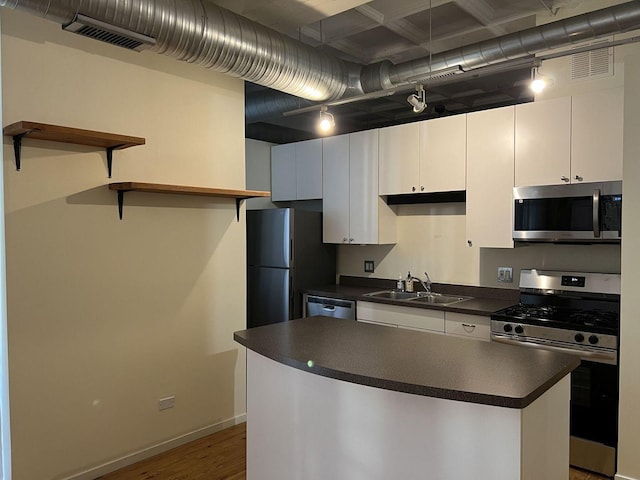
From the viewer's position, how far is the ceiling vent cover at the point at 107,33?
2344 millimetres

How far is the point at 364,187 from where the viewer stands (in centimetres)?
447

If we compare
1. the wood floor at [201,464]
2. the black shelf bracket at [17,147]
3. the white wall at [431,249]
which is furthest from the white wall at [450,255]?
the black shelf bracket at [17,147]

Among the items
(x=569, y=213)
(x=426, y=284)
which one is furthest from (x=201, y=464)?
(x=569, y=213)

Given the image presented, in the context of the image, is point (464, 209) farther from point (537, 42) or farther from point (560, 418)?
point (560, 418)

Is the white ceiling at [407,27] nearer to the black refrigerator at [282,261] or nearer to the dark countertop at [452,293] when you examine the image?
the black refrigerator at [282,261]

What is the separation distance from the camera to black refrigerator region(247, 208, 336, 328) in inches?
179

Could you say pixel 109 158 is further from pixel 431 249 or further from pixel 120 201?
pixel 431 249

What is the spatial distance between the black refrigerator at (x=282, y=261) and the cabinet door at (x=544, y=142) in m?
1.94

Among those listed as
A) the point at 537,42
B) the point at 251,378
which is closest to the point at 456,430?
the point at 251,378

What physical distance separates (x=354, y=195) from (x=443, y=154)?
0.93 meters

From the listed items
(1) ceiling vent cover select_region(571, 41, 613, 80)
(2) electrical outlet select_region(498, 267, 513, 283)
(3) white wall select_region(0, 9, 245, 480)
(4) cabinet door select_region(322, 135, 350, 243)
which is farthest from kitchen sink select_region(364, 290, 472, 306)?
(1) ceiling vent cover select_region(571, 41, 613, 80)

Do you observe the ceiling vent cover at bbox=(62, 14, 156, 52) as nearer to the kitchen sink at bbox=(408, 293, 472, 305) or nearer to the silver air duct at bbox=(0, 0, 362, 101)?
the silver air duct at bbox=(0, 0, 362, 101)

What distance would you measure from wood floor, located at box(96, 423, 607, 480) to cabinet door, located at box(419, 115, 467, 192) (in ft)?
6.97

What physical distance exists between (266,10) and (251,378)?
2228 millimetres
